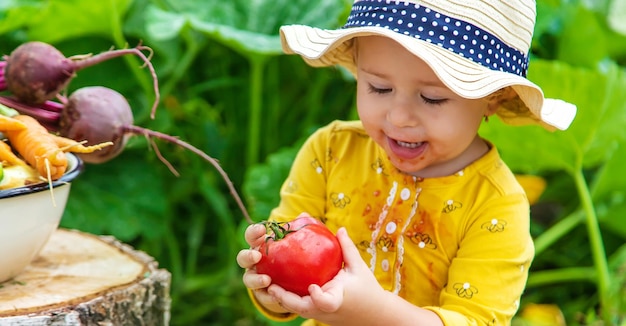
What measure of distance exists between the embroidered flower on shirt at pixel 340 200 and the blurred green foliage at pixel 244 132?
26.1 inches

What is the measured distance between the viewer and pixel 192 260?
2.58 meters

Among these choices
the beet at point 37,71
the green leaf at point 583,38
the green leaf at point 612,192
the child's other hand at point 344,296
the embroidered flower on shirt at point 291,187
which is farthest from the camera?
the green leaf at point 583,38

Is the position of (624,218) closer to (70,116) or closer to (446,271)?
(446,271)

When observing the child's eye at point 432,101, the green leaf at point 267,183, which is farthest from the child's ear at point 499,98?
the green leaf at point 267,183

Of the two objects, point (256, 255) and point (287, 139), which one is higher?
point (256, 255)

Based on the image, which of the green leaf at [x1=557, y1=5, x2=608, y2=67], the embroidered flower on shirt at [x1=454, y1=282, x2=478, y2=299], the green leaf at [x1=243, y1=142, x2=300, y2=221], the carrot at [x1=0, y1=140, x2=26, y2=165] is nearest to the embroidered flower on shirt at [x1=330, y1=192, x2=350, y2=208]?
the embroidered flower on shirt at [x1=454, y1=282, x2=478, y2=299]

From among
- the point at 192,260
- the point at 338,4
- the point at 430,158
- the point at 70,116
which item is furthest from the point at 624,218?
the point at 70,116

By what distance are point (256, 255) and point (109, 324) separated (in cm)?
42

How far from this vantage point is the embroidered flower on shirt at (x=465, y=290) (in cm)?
128

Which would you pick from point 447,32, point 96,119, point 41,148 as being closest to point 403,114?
point 447,32

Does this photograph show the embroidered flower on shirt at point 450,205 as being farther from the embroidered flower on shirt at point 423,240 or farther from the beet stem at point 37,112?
the beet stem at point 37,112

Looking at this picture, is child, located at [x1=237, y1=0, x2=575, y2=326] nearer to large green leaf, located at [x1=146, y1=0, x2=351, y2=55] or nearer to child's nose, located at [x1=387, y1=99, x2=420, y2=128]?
child's nose, located at [x1=387, y1=99, x2=420, y2=128]

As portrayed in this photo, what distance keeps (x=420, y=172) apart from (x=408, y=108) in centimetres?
18

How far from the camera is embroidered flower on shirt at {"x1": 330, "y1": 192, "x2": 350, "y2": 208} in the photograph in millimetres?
1416
